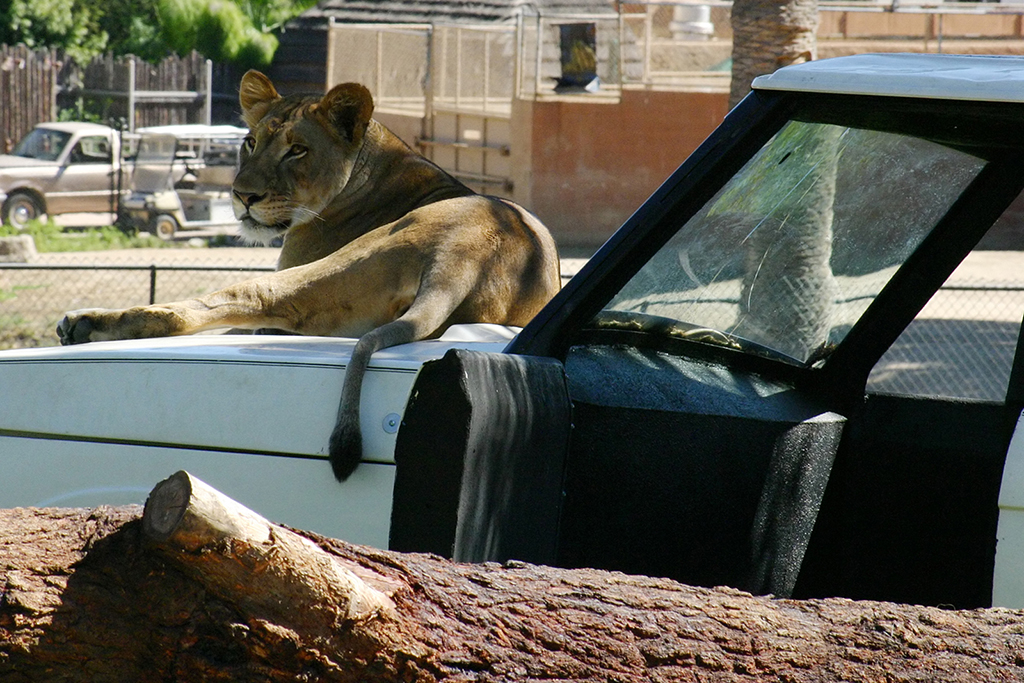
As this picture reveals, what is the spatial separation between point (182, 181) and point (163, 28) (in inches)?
514

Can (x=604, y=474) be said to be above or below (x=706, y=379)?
below

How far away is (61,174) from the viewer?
1819 centimetres

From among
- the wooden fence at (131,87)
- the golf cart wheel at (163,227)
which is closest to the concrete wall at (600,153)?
the golf cart wheel at (163,227)

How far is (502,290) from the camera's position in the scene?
3.62 metres

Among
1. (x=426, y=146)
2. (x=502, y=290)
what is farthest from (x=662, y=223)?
(x=426, y=146)

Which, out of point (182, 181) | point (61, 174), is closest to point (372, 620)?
point (182, 181)

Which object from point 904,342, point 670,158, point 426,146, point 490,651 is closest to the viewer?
point 490,651

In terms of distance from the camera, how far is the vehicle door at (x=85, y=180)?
59.7ft

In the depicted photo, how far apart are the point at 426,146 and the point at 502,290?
17.3 m

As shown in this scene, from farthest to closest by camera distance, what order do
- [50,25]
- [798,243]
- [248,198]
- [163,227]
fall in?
[50,25], [163,227], [248,198], [798,243]

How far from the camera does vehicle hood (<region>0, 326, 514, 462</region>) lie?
8.41 feet

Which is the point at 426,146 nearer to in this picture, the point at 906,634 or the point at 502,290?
the point at 502,290

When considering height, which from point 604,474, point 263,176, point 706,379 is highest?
point 263,176

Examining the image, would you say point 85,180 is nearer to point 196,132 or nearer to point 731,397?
point 196,132
